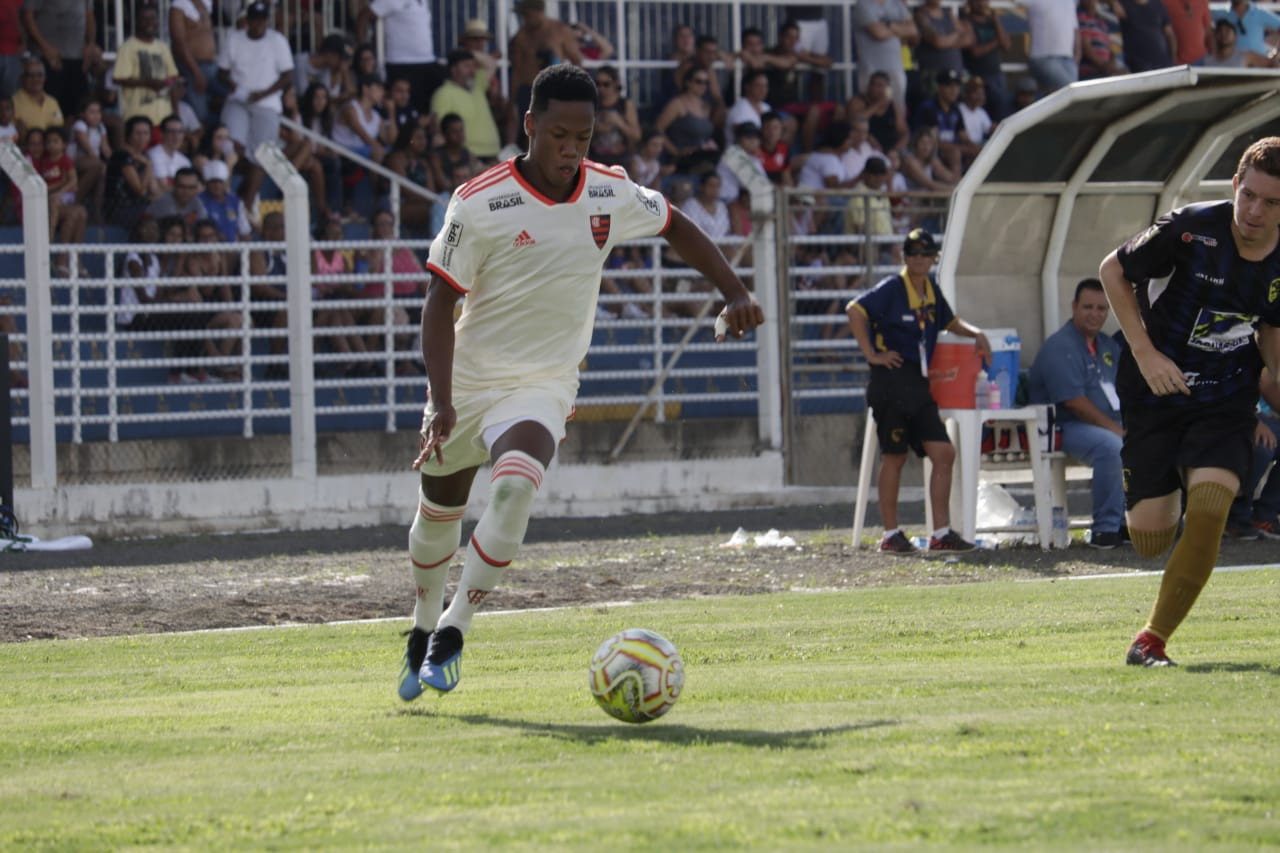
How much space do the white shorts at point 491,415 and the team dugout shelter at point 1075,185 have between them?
8406mm

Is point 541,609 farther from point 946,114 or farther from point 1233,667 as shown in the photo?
point 946,114

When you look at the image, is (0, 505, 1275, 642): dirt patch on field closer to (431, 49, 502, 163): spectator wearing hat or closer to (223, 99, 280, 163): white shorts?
(223, 99, 280, 163): white shorts

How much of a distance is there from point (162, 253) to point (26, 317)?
180cm

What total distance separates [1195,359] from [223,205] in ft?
43.0

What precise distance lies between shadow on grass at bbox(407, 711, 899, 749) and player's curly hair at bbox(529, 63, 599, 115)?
2.28 m

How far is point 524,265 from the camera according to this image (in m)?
7.42

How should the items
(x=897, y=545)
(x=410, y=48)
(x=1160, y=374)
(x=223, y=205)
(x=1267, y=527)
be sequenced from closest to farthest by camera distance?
1. (x=1160, y=374)
2. (x=897, y=545)
3. (x=1267, y=527)
4. (x=223, y=205)
5. (x=410, y=48)

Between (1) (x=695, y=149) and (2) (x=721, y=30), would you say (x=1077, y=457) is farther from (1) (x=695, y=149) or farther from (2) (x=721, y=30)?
(2) (x=721, y=30)

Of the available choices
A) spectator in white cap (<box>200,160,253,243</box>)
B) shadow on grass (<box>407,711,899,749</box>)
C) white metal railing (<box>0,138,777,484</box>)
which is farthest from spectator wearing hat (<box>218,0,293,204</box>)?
shadow on grass (<box>407,711,899,749</box>)

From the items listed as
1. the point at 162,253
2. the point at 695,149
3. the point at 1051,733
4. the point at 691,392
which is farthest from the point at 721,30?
the point at 1051,733

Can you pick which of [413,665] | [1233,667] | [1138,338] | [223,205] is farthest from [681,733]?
[223,205]

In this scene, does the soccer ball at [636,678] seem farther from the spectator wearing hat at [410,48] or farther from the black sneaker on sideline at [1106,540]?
the spectator wearing hat at [410,48]

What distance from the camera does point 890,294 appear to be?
14.2 metres

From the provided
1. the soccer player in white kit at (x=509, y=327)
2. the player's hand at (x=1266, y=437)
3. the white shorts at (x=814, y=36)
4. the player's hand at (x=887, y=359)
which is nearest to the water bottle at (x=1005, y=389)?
the player's hand at (x=887, y=359)
